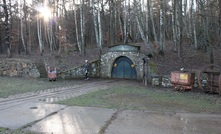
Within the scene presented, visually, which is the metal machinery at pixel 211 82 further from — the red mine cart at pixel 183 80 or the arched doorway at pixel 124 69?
the arched doorway at pixel 124 69

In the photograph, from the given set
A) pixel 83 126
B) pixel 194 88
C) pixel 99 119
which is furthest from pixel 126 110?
pixel 194 88

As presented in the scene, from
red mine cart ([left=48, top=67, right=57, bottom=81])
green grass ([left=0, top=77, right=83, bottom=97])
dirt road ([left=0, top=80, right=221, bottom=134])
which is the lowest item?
dirt road ([left=0, top=80, right=221, bottom=134])

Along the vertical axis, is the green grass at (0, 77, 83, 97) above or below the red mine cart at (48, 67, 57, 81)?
below

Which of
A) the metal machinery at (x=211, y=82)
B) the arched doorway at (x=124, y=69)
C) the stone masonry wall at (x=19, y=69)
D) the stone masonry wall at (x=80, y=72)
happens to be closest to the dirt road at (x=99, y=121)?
the metal machinery at (x=211, y=82)

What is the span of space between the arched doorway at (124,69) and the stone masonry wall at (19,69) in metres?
6.35

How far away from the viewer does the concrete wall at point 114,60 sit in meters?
16.6

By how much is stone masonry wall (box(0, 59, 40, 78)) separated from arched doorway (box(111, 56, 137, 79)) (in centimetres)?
635

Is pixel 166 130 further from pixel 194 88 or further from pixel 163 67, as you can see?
pixel 163 67

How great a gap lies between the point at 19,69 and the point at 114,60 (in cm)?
787

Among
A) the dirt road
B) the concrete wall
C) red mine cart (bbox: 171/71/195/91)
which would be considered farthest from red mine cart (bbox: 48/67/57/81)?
red mine cart (bbox: 171/71/195/91)

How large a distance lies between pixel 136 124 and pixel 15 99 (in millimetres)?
5890

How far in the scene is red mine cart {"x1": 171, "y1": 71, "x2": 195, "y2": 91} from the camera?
11367 mm

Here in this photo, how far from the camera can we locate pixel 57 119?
6.03 metres

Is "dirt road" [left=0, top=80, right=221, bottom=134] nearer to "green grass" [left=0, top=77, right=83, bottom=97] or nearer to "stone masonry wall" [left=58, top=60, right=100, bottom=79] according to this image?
"green grass" [left=0, top=77, right=83, bottom=97]
